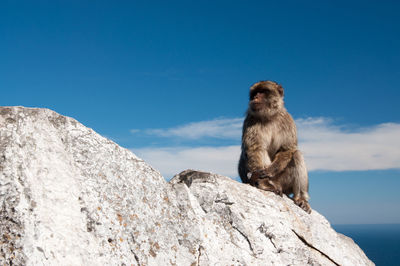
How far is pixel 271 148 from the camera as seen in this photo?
7.76 metres

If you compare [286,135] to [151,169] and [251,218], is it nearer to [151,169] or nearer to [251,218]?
[251,218]

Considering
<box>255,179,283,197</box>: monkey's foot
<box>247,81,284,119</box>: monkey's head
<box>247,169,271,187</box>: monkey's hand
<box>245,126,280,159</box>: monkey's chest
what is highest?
<box>247,81,284,119</box>: monkey's head

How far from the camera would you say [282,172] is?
7391 mm

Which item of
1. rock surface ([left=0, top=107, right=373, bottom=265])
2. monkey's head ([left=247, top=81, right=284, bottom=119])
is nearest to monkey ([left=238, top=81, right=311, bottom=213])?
monkey's head ([left=247, top=81, right=284, bottom=119])

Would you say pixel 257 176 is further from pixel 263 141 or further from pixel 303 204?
pixel 303 204

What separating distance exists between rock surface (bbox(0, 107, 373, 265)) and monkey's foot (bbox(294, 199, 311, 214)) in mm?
1642

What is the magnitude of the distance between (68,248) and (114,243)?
0.45 metres

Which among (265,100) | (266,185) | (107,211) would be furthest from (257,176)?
(107,211)

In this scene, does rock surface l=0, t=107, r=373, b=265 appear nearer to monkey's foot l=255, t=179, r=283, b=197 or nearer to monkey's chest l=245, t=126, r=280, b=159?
monkey's foot l=255, t=179, r=283, b=197

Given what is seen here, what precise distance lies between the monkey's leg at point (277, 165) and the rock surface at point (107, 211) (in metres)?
1.70

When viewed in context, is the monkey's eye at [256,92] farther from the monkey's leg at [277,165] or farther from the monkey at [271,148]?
the monkey's leg at [277,165]

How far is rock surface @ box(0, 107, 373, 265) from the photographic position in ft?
11.0

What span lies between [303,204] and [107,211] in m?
4.33

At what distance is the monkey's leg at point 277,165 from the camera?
23.0ft
